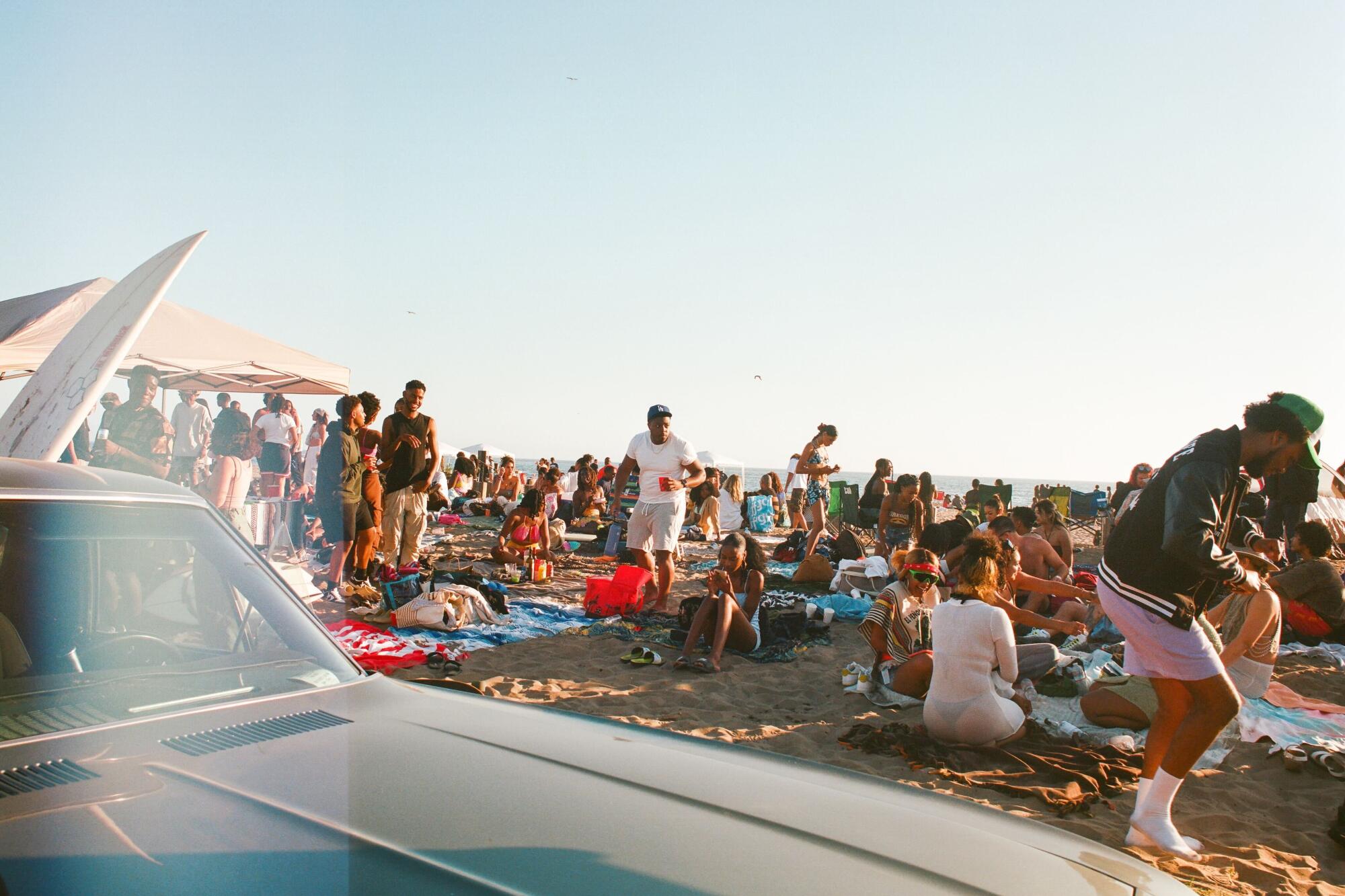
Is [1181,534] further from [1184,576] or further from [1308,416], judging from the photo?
[1308,416]

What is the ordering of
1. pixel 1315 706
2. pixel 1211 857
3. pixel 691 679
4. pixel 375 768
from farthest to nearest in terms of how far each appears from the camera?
pixel 691 679 → pixel 1315 706 → pixel 1211 857 → pixel 375 768

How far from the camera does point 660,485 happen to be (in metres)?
8.01

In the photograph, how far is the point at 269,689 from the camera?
2086 millimetres

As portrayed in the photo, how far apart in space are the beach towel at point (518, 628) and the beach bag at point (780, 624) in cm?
181

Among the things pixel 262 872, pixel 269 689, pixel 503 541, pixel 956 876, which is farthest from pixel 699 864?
pixel 503 541

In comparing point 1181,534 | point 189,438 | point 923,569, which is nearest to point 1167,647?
point 1181,534

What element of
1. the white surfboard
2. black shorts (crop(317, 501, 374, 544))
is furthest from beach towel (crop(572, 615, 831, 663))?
the white surfboard

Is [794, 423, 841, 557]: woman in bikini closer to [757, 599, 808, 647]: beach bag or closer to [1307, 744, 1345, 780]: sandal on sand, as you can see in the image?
[757, 599, 808, 647]: beach bag

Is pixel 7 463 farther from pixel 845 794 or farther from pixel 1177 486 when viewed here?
pixel 1177 486

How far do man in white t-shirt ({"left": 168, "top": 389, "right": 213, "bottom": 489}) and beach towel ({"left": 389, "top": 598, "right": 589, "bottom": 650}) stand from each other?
13.1 ft

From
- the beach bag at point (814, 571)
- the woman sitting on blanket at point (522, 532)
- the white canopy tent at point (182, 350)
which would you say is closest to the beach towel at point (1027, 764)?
the beach bag at point (814, 571)

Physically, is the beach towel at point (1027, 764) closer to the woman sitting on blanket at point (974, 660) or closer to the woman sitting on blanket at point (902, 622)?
the woman sitting on blanket at point (974, 660)

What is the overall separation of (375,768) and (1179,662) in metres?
3.18

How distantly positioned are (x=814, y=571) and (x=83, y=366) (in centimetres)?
834
